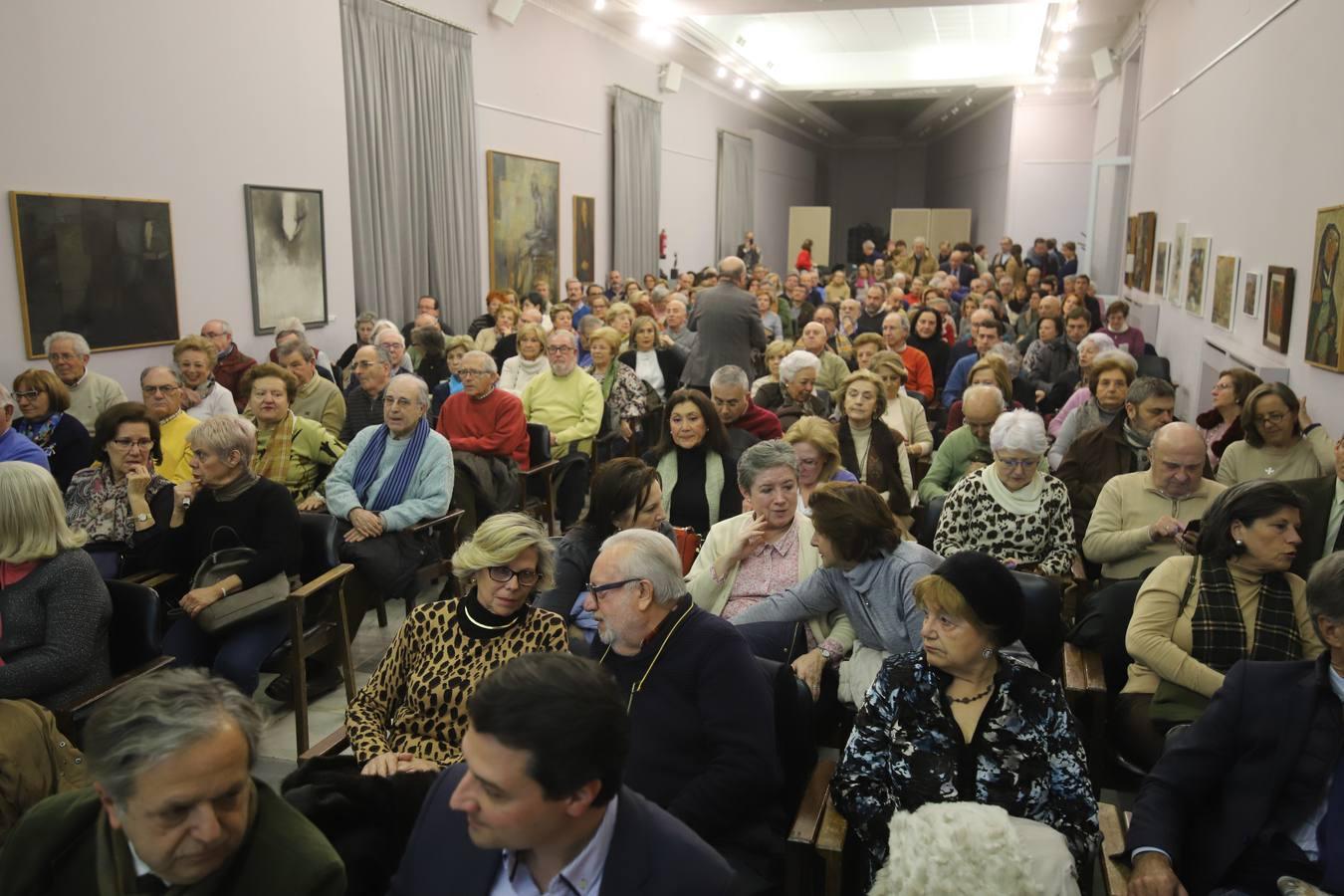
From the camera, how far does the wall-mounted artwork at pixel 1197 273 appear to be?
875 centimetres

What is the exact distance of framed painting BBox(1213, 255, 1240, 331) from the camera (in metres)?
7.55

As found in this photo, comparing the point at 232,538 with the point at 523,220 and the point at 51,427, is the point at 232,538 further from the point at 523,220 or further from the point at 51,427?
the point at 523,220

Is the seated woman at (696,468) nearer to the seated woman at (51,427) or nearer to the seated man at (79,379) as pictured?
the seated woman at (51,427)

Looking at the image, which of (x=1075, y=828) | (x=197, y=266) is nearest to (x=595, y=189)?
(x=197, y=266)

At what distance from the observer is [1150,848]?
8.16 ft

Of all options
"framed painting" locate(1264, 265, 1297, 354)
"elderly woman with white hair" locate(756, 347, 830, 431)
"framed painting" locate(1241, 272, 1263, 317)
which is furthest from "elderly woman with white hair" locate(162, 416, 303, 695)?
"framed painting" locate(1241, 272, 1263, 317)

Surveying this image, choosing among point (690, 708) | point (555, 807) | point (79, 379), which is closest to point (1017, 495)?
point (690, 708)

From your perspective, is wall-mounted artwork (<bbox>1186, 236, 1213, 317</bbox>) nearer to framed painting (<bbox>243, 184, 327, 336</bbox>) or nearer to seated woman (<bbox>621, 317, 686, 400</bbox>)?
seated woman (<bbox>621, 317, 686, 400</bbox>)

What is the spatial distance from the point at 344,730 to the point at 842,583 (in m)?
1.65

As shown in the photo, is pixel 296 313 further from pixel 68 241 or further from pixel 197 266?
pixel 68 241

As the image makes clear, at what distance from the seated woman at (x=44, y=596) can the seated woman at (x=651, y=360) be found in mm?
5803

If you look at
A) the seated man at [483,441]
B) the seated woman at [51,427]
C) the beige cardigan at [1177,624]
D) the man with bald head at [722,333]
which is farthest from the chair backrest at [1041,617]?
the man with bald head at [722,333]

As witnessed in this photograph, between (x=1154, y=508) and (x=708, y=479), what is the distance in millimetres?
2017

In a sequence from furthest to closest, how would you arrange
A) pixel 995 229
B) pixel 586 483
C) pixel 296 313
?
pixel 995 229, pixel 296 313, pixel 586 483
